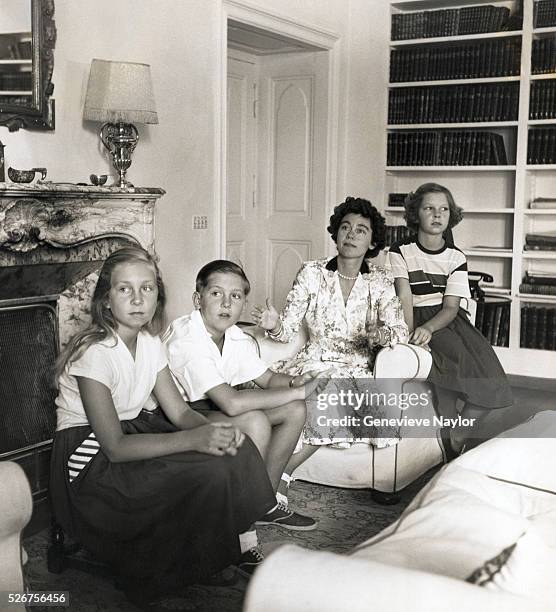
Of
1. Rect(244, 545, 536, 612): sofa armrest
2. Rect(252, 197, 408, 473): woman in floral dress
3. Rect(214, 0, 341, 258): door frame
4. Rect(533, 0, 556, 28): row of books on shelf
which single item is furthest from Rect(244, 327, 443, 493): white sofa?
Rect(533, 0, 556, 28): row of books on shelf

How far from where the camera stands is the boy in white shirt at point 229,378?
274 centimetres

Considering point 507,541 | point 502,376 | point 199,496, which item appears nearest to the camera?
point 507,541

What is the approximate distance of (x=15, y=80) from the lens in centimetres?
330

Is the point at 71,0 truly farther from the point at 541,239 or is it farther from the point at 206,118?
the point at 541,239

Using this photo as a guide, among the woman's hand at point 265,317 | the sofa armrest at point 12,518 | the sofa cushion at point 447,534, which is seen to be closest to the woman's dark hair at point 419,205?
the woman's hand at point 265,317

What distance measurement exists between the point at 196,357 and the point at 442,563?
1.57 meters

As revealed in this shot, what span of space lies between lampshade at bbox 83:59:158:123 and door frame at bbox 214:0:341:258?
3.45 ft

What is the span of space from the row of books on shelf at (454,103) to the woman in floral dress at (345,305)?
2.37 meters

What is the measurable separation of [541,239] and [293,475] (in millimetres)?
2855

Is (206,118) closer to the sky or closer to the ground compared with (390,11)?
closer to the ground

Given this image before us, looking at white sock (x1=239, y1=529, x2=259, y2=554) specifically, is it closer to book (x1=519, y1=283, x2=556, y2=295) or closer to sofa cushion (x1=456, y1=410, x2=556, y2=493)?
sofa cushion (x1=456, y1=410, x2=556, y2=493)

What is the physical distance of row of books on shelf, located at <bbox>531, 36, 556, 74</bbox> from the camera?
5.24 meters

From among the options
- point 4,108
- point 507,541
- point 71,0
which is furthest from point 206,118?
point 507,541

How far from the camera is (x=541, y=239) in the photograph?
540 cm
